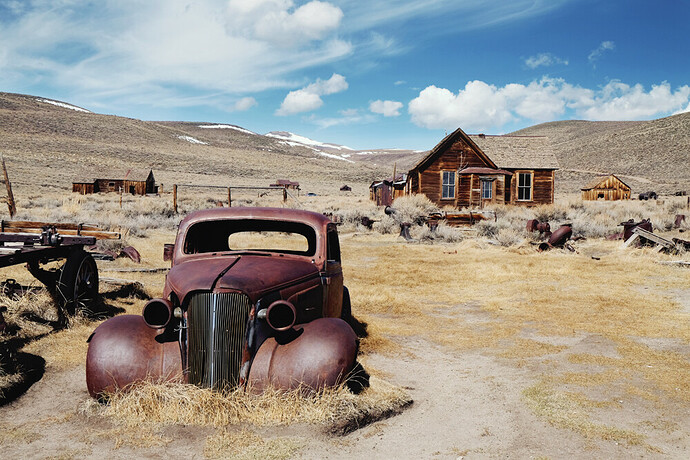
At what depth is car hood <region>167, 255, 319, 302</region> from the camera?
411cm

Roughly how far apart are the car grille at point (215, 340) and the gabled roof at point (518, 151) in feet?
93.6

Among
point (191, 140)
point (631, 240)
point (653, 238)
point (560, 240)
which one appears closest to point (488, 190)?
point (560, 240)

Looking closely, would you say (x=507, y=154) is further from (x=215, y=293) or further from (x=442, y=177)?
(x=215, y=293)

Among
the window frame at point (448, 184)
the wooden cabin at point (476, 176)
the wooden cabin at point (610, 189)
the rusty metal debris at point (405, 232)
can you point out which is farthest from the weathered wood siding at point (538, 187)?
the wooden cabin at point (610, 189)

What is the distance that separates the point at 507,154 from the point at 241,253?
28897 mm

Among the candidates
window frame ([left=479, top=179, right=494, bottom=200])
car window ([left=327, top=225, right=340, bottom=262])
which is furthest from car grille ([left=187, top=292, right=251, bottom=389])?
window frame ([left=479, top=179, right=494, bottom=200])

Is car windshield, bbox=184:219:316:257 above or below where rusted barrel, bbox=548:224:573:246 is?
above

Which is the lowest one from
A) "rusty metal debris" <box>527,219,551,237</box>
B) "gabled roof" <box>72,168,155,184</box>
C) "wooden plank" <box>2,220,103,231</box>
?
"rusty metal debris" <box>527,219,551,237</box>

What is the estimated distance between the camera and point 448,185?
29.8m

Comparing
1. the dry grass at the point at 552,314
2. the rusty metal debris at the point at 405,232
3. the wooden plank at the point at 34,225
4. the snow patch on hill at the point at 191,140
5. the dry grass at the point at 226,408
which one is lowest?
the dry grass at the point at 552,314

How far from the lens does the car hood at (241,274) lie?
411 centimetres

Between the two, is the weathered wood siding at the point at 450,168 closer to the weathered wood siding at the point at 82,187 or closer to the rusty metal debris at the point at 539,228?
the rusty metal debris at the point at 539,228

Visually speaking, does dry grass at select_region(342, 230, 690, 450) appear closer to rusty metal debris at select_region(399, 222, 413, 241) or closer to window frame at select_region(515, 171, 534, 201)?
rusty metal debris at select_region(399, 222, 413, 241)

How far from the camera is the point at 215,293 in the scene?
13.3 ft
